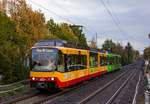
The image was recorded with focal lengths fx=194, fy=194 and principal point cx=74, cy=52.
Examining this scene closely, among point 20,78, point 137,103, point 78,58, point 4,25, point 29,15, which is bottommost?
point 137,103

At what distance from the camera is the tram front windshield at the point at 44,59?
11.1 m

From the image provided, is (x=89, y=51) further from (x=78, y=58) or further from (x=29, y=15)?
(x=29, y=15)

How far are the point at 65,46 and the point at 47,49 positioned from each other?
1.46 metres

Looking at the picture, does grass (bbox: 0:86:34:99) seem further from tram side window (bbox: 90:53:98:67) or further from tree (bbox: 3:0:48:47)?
tram side window (bbox: 90:53:98:67)

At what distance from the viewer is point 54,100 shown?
10.3 meters

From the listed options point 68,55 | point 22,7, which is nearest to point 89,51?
point 68,55

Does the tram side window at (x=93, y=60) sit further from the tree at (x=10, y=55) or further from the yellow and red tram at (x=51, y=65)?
the tree at (x=10, y=55)

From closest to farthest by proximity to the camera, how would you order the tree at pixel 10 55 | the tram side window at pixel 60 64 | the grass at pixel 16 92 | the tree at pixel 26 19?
1. the grass at pixel 16 92
2. the tram side window at pixel 60 64
3. the tree at pixel 10 55
4. the tree at pixel 26 19

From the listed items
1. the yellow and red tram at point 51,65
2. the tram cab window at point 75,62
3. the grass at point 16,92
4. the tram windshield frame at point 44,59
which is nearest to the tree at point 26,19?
the tram cab window at point 75,62

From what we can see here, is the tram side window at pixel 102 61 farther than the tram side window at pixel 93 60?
Yes

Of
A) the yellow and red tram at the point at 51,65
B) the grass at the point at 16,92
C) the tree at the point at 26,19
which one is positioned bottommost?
the grass at the point at 16,92

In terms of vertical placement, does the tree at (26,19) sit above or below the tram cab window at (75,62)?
above

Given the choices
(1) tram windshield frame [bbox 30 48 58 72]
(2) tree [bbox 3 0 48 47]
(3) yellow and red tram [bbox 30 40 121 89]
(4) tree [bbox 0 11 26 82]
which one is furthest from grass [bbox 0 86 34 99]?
(2) tree [bbox 3 0 48 47]

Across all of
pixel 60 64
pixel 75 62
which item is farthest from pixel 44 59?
pixel 75 62
